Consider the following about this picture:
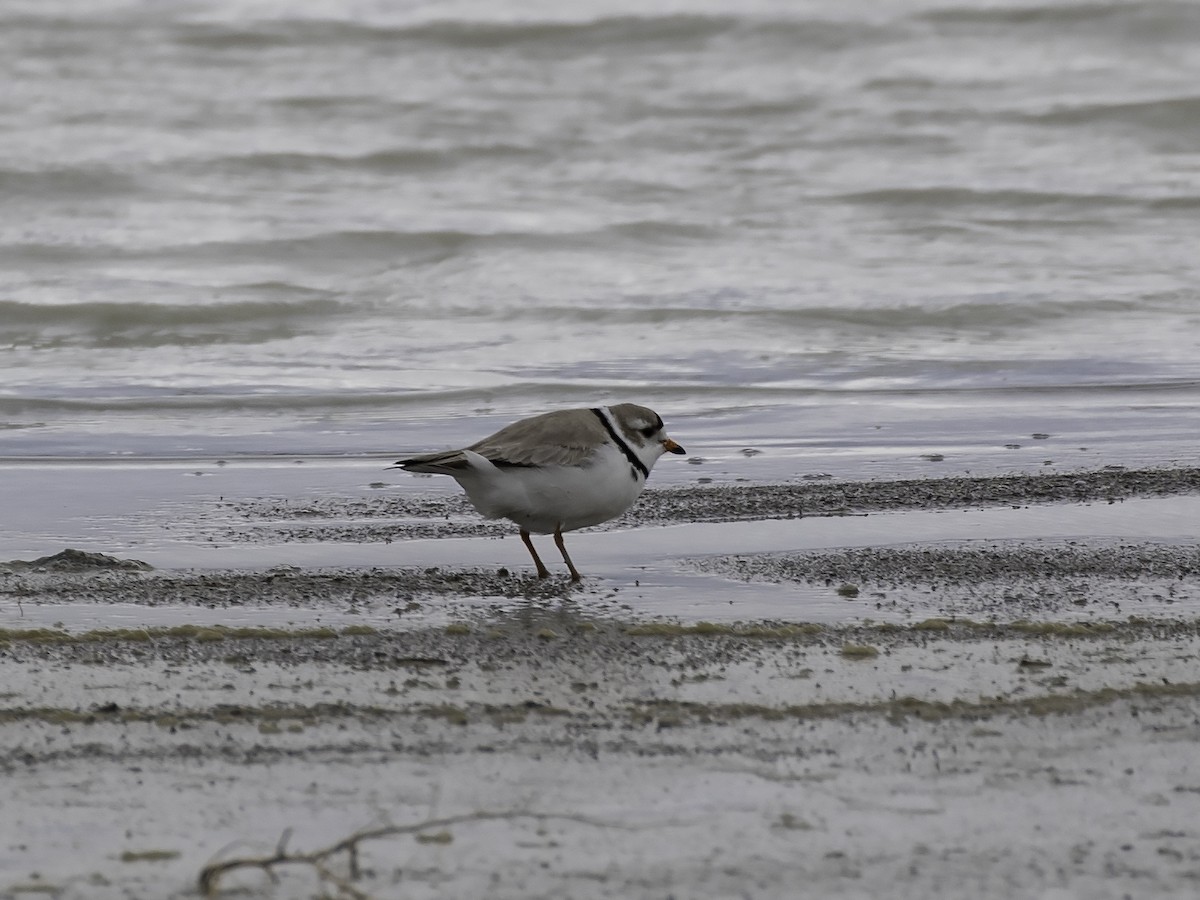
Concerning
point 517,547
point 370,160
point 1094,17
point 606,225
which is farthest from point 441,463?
point 1094,17

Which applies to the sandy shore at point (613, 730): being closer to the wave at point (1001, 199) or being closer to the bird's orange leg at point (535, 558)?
the bird's orange leg at point (535, 558)

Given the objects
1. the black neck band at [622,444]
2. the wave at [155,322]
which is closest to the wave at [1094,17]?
Result: the wave at [155,322]

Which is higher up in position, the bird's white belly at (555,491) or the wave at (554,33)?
the wave at (554,33)

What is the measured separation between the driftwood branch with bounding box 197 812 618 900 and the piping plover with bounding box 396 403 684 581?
102 inches

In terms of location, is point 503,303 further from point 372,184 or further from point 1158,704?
point 1158,704

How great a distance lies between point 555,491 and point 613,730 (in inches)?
79.7

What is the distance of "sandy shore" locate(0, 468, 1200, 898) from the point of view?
9.44 ft

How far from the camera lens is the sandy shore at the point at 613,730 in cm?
288

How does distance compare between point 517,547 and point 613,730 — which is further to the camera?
point 517,547

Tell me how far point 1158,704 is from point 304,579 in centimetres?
278

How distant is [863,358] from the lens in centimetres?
1116

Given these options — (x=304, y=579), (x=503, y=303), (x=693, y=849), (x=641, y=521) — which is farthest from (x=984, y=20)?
(x=693, y=849)

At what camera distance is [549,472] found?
5.59 m

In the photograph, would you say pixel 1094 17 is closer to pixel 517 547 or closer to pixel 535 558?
pixel 517 547
